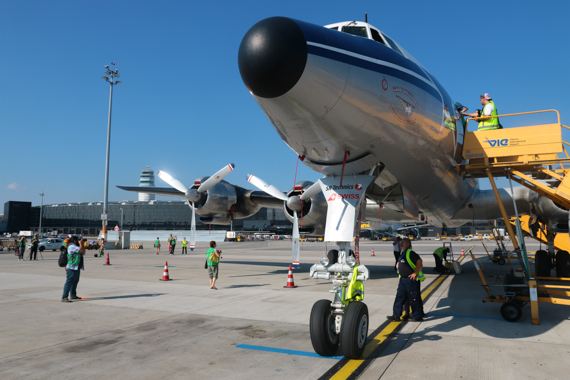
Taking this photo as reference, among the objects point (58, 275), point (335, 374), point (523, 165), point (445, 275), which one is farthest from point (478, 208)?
point (58, 275)

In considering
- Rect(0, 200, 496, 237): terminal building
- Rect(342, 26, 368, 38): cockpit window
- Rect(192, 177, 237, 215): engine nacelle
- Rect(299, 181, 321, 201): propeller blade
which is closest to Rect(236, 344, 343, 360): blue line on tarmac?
Rect(342, 26, 368, 38): cockpit window

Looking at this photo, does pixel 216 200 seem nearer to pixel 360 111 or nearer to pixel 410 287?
pixel 410 287

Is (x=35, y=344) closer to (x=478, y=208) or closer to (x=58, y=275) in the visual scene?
(x=58, y=275)

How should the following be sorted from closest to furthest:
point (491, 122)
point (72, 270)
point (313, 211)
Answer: point (72, 270) < point (491, 122) < point (313, 211)

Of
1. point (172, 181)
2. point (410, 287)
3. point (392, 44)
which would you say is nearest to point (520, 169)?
point (410, 287)

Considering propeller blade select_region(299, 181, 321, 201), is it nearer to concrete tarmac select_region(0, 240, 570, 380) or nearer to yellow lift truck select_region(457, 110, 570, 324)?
concrete tarmac select_region(0, 240, 570, 380)

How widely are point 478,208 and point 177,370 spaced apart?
13558 mm

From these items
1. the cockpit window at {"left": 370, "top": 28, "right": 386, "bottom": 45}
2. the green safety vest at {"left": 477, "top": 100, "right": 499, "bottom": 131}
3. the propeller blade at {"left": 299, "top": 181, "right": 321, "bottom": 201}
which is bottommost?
the propeller blade at {"left": 299, "top": 181, "right": 321, "bottom": 201}

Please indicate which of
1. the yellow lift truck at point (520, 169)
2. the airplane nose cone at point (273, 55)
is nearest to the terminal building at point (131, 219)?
the yellow lift truck at point (520, 169)

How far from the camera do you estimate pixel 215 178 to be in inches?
608

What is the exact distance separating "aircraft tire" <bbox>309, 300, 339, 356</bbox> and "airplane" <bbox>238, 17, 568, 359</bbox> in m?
0.01

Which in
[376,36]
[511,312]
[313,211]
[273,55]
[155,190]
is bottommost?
[511,312]

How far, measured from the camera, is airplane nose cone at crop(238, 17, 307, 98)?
14.6ft

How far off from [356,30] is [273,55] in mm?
2592
